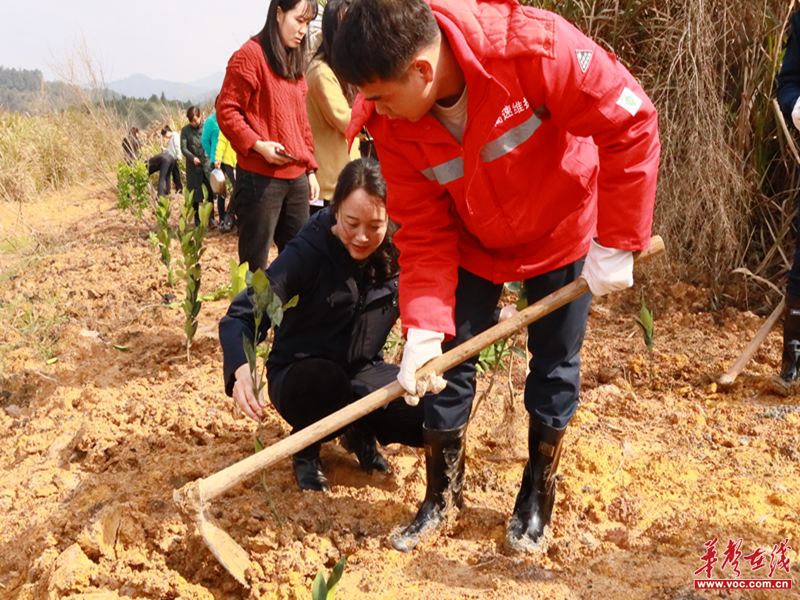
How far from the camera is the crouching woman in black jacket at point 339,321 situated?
215 centimetres

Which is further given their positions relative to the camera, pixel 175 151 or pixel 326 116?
pixel 175 151

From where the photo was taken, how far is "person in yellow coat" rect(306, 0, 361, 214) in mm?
3361

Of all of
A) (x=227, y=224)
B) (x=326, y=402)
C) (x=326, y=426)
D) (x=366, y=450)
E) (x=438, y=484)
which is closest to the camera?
(x=326, y=426)

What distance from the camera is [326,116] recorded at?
3.51 m

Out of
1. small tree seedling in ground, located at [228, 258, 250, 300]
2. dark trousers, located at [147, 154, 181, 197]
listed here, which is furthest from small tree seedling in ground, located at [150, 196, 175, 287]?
dark trousers, located at [147, 154, 181, 197]

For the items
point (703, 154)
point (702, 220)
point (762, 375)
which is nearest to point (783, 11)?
point (703, 154)

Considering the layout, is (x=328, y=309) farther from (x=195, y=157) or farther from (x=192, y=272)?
(x=195, y=157)

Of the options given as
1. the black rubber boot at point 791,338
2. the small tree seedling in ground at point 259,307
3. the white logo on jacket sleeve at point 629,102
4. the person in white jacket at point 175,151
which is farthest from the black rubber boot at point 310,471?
the person in white jacket at point 175,151

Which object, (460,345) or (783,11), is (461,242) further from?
(783,11)

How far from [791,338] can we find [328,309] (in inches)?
81.9

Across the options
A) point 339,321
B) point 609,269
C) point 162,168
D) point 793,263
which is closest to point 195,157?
point 162,168

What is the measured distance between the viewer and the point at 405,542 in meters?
1.98

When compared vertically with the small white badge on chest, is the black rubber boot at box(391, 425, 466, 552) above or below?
below

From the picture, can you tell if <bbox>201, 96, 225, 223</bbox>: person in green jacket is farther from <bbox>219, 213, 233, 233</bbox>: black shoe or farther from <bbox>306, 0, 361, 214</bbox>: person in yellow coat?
<bbox>306, 0, 361, 214</bbox>: person in yellow coat
